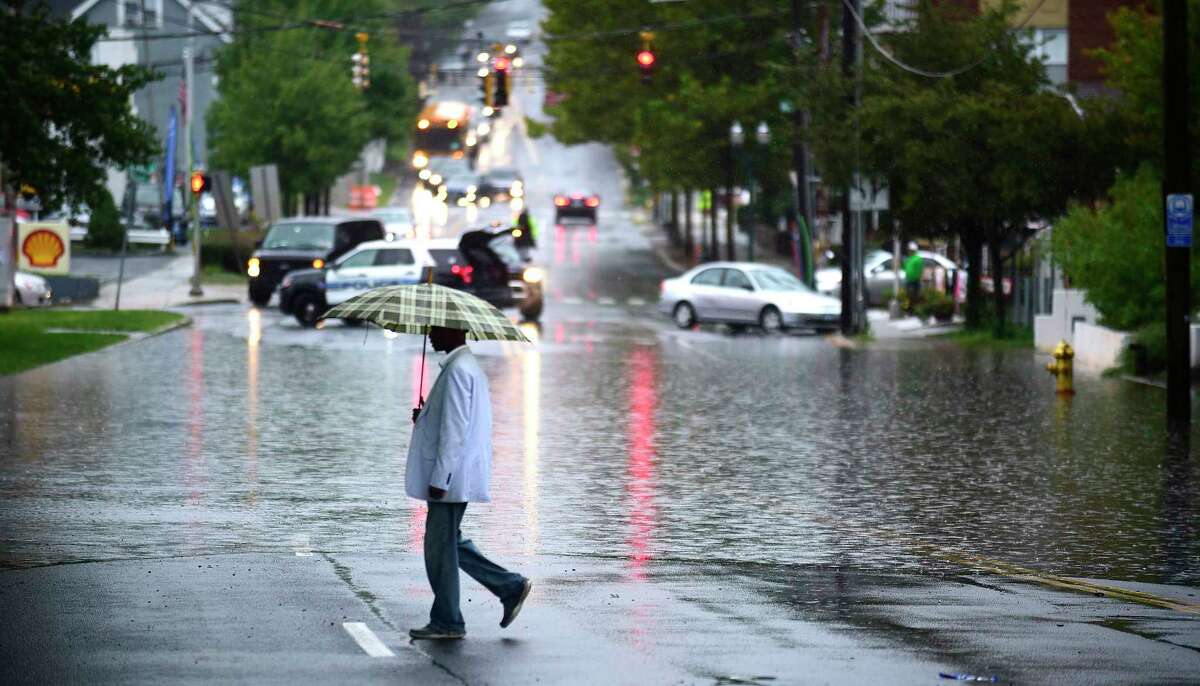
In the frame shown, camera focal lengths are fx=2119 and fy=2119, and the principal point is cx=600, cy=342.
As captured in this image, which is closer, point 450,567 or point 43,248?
point 450,567

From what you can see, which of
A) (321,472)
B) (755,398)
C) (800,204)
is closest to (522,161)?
(800,204)

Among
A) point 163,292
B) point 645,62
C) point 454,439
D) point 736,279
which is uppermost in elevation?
point 645,62

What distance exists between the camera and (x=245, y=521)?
14.1 meters

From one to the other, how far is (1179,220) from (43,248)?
3336 cm

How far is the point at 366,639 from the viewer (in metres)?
9.61

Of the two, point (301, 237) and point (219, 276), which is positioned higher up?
point (301, 237)

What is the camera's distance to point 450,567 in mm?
9773

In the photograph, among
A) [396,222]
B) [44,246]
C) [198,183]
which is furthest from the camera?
[396,222]

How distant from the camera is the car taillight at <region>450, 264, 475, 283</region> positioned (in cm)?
4084

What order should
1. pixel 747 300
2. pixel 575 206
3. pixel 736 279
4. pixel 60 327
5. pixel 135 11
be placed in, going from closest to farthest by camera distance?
pixel 60 327, pixel 747 300, pixel 736 279, pixel 135 11, pixel 575 206

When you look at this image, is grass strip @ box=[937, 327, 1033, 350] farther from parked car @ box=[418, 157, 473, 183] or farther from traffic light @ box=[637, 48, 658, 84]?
parked car @ box=[418, 157, 473, 183]

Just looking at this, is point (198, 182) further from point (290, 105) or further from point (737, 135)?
point (290, 105)

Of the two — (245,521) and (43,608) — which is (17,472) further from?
(43,608)

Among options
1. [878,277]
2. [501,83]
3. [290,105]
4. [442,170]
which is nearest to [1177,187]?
[501,83]
